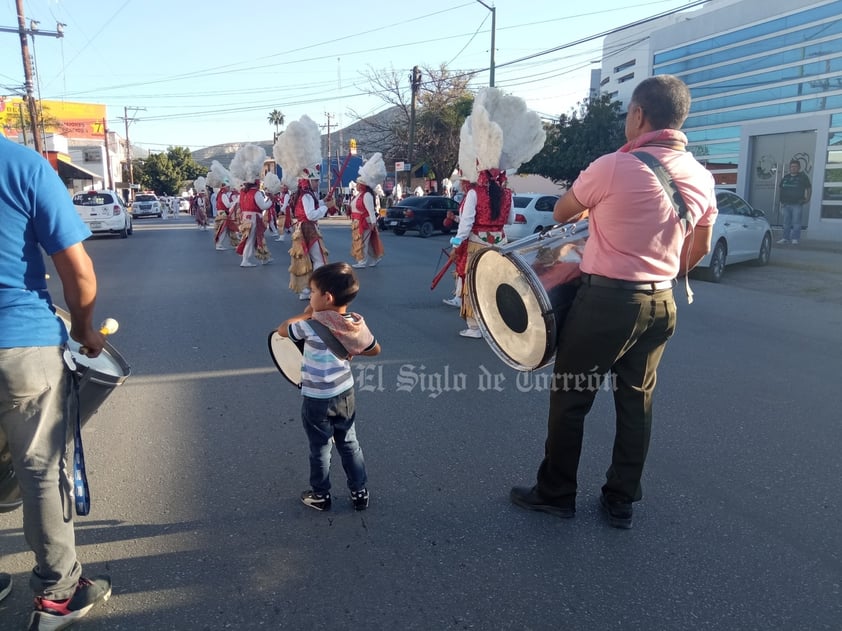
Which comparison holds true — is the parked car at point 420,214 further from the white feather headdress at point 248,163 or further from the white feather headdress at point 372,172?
the white feather headdress at point 372,172

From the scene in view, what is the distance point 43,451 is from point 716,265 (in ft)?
37.3

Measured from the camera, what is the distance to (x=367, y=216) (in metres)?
13.3

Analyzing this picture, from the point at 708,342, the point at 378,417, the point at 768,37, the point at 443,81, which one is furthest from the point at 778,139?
the point at 443,81

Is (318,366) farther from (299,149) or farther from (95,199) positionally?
(95,199)

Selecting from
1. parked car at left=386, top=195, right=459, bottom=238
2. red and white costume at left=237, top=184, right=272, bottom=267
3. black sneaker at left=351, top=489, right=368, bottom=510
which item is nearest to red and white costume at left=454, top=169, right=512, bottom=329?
black sneaker at left=351, top=489, right=368, bottom=510

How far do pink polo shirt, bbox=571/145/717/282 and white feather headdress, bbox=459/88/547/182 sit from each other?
15.9 ft

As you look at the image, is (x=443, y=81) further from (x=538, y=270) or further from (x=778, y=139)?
(x=538, y=270)

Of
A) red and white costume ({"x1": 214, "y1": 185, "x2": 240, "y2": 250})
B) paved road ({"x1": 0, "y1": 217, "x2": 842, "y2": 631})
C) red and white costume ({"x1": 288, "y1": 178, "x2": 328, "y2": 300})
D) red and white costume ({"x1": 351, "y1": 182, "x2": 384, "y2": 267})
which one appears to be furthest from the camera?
red and white costume ({"x1": 214, "y1": 185, "x2": 240, "y2": 250})

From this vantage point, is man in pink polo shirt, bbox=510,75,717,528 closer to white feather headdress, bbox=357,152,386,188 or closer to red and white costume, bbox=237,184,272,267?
white feather headdress, bbox=357,152,386,188

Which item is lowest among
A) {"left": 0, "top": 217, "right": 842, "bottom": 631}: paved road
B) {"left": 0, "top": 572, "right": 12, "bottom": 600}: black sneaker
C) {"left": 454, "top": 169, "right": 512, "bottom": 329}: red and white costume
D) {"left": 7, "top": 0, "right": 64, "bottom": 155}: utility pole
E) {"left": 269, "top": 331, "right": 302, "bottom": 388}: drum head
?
{"left": 0, "top": 217, "right": 842, "bottom": 631}: paved road

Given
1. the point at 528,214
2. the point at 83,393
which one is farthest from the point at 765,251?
the point at 83,393

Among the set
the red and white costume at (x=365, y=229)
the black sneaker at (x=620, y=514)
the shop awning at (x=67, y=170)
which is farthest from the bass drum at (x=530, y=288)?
the shop awning at (x=67, y=170)

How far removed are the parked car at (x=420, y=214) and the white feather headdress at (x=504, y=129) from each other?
50.9 ft

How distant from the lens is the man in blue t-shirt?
2.30 meters
